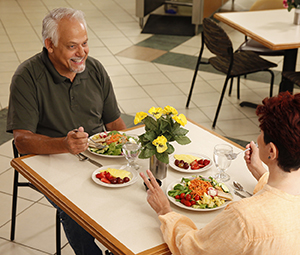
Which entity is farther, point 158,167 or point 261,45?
point 261,45

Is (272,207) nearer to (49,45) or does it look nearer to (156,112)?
(156,112)

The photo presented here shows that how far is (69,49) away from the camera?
6.95 ft

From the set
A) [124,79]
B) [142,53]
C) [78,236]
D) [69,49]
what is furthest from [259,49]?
[78,236]

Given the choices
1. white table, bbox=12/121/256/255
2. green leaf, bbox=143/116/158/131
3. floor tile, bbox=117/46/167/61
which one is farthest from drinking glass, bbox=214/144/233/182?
floor tile, bbox=117/46/167/61

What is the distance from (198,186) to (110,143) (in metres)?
0.53

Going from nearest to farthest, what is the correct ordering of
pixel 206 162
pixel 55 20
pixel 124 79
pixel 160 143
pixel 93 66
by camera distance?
1. pixel 160 143
2. pixel 206 162
3. pixel 55 20
4. pixel 93 66
5. pixel 124 79

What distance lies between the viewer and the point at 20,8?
7742 mm

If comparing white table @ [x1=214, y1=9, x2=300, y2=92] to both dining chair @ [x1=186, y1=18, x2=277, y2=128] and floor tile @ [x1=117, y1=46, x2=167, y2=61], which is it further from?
floor tile @ [x1=117, y1=46, x2=167, y2=61]

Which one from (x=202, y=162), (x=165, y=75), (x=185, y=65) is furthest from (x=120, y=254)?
(x=185, y=65)

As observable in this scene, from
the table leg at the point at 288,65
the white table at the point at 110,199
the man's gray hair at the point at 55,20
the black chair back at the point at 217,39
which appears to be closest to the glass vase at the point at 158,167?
the white table at the point at 110,199

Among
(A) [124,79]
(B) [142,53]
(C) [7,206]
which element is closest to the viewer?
(C) [7,206]

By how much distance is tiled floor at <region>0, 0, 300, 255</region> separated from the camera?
2.67 metres

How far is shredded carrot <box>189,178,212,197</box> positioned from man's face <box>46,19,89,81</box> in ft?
3.05

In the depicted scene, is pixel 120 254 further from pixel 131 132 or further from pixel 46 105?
pixel 46 105
